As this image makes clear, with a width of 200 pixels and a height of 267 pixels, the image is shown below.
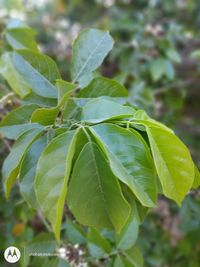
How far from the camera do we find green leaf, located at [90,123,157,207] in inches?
24.7

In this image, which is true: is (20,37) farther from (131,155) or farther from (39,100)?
(131,155)

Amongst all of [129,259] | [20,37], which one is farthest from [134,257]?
[20,37]

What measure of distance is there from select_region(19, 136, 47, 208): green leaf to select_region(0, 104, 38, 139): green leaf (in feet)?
0.21

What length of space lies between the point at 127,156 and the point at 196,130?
5.25 feet

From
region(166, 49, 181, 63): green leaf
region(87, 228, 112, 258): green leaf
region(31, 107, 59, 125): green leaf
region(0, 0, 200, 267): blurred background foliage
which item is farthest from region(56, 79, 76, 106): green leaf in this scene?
region(166, 49, 181, 63): green leaf

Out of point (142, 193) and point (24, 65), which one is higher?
point (24, 65)

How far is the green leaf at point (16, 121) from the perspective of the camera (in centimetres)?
77

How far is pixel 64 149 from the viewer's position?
620 millimetres

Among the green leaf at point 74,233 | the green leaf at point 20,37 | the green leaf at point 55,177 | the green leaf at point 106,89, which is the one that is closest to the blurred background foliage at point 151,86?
the green leaf at point 74,233

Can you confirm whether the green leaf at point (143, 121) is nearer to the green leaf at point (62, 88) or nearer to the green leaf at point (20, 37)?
the green leaf at point (62, 88)

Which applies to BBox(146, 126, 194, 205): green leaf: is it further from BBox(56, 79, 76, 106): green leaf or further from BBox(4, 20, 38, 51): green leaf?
BBox(4, 20, 38, 51): green leaf

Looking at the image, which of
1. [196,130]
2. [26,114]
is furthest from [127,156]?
[196,130]

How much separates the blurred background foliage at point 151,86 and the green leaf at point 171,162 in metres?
0.41

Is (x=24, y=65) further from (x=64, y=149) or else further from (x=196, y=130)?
(x=196, y=130)
